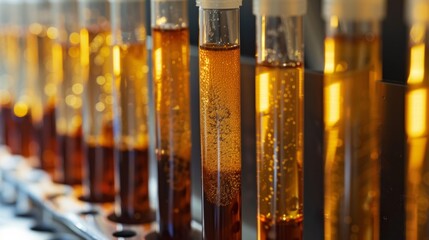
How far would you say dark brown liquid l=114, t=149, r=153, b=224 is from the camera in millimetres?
1117

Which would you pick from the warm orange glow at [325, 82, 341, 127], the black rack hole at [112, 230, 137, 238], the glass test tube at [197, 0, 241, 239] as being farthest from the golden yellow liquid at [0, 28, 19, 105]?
the warm orange glow at [325, 82, 341, 127]

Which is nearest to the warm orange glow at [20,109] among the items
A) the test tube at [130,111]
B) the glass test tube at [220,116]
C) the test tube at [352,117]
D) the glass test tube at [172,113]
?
the test tube at [130,111]

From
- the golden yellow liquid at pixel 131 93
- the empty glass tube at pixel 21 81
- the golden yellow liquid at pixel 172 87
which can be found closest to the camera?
the golden yellow liquid at pixel 172 87

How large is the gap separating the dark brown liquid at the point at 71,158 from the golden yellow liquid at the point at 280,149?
506mm

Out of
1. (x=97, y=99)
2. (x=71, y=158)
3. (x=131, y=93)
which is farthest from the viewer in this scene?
(x=71, y=158)

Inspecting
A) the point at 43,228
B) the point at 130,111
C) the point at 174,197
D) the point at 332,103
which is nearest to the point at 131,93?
the point at 130,111

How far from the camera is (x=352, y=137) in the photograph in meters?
0.78

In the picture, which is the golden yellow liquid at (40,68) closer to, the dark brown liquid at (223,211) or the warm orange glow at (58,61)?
the warm orange glow at (58,61)

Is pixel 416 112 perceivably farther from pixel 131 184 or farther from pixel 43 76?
pixel 43 76

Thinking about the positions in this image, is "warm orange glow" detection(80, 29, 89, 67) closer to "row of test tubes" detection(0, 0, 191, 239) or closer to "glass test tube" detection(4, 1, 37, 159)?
"row of test tubes" detection(0, 0, 191, 239)

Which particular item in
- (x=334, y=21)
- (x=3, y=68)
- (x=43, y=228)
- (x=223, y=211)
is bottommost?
(x=43, y=228)

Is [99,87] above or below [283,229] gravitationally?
above

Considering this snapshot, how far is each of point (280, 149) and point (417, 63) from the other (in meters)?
0.17

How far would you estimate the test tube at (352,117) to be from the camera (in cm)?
75
